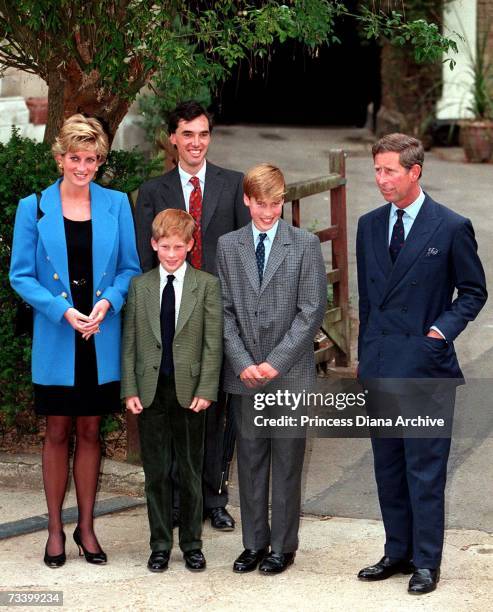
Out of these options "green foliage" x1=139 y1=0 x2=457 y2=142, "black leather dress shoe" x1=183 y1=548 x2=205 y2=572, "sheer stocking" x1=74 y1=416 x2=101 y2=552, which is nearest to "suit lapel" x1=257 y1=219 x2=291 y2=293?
"sheer stocking" x1=74 y1=416 x2=101 y2=552

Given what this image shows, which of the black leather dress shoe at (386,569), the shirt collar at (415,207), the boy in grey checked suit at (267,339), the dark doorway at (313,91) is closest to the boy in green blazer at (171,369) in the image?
the boy in grey checked suit at (267,339)

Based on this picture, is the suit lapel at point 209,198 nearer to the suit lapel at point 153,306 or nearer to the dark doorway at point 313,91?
the suit lapel at point 153,306

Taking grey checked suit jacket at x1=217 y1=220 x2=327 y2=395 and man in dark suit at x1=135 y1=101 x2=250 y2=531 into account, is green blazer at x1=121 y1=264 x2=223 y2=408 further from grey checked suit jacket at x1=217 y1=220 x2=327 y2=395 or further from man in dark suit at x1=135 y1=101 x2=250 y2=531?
man in dark suit at x1=135 y1=101 x2=250 y2=531

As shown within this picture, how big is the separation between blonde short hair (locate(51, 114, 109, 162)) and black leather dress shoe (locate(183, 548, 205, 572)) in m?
1.78

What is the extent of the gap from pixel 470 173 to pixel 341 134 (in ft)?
13.7

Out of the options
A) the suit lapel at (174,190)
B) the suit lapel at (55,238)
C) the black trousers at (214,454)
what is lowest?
the black trousers at (214,454)

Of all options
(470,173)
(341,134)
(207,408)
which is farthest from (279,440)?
(341,134)

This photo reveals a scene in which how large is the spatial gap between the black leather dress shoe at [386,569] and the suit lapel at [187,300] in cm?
130

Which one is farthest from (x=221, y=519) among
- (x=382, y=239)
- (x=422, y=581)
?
(x=382, y=239)

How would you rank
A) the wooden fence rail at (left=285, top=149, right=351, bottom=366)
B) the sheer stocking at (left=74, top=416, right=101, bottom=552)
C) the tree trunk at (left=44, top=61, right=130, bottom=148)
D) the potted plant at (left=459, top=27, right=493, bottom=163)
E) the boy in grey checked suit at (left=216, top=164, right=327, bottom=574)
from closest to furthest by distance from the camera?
the boy in grey checked suit at (left=216, top=164, right=327, bottom=574)
the sheer stocking at (left=74, top=416, right=101, bottom=552)
the tree trunk at (left=44, top=61, right=130, bottom=148)
the wooden fence rail at (left=285, top=149, right=351, bottom=366)
the potted plant at (left=459, top=27, right=493, bottom=163)

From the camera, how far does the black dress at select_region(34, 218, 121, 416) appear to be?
5.68 meters

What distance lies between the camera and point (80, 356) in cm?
569

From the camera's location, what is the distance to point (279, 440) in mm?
5633

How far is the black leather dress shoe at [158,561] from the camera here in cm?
571
